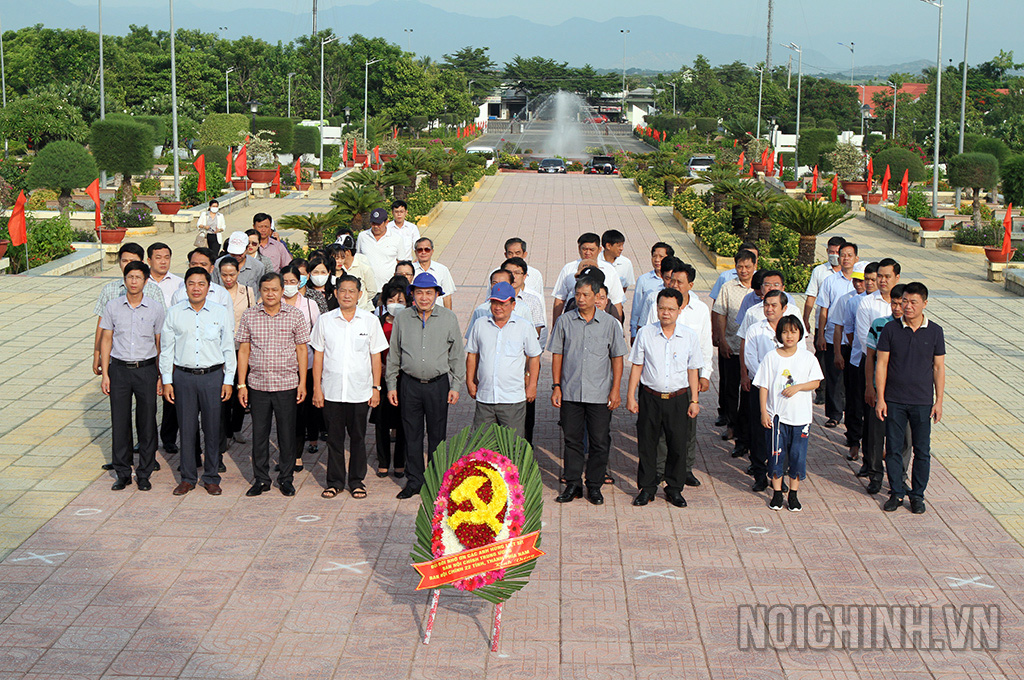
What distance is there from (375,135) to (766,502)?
56.5 meters

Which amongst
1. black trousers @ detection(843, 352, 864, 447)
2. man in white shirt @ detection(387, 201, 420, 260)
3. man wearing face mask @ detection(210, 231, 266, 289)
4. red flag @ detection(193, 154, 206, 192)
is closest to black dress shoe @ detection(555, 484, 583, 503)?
black trousers @ detection(843, 352, 864, 447)

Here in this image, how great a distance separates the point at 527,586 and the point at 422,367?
196 centimetres

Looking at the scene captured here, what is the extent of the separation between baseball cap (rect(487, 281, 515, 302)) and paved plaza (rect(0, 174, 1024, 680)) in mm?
1641

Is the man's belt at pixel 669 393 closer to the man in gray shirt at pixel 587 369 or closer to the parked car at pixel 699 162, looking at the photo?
the man in gray shirt at pixel 587 369

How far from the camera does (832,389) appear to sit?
10.3 metres

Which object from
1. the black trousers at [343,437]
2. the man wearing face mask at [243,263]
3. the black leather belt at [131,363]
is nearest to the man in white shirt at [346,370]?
the black trousers at [343,437]

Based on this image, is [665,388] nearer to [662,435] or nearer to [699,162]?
[662,435]

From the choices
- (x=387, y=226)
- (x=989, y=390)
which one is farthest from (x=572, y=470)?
(x=989, y=390)

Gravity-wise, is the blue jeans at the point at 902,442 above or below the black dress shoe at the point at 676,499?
above

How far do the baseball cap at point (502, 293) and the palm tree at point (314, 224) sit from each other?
10.5 m

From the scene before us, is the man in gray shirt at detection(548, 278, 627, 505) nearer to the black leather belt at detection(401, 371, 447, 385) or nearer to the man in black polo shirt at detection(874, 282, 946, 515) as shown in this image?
the black leather belt at detection(401, 371, 447, 385)

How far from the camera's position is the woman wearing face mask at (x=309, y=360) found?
27.2ft

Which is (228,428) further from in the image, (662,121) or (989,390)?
(662,121)

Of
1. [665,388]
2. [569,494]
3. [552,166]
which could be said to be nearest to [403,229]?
[569,494]
